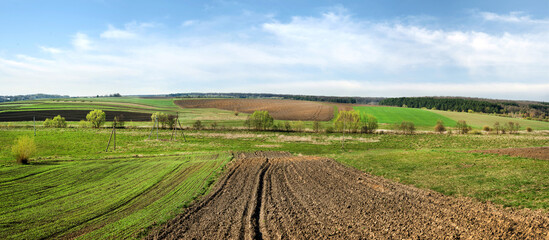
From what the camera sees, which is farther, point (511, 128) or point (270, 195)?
point (511, 128)

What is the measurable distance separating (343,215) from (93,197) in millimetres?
14928

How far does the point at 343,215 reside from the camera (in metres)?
14.5

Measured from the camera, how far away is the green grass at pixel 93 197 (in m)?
13.0

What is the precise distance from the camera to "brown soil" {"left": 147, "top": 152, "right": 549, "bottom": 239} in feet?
39.2

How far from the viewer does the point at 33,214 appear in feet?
47.8

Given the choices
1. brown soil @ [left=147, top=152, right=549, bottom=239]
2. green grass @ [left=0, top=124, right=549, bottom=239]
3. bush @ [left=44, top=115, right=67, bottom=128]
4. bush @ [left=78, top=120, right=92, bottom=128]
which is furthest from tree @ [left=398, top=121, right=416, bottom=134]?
bush @ [left=44, top=115, right=67, bottom=128]

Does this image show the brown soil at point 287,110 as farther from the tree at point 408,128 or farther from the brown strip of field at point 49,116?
the brown strip of field at point 49,116

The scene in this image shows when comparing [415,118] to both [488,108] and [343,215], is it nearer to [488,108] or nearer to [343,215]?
[488,108]

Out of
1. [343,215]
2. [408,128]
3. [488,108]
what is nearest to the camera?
[343,215]

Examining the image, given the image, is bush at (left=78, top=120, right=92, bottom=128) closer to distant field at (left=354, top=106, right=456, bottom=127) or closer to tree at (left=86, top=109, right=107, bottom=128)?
tree at (left=86, top=109, right=107, bottom=128)

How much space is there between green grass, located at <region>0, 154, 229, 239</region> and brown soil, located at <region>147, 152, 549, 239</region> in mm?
1969

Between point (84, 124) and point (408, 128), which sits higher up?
point (408, 128)

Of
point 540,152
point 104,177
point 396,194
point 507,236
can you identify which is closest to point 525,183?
point 396,194

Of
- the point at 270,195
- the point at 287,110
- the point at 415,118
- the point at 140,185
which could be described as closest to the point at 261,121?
the point at 287,110
